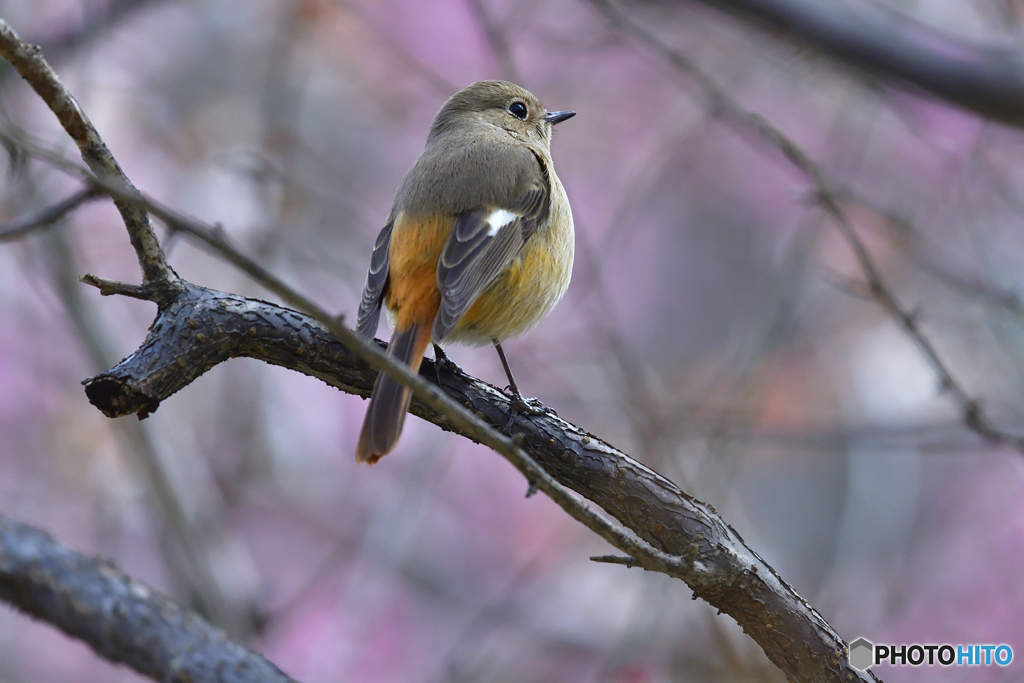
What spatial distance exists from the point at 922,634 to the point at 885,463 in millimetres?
1024

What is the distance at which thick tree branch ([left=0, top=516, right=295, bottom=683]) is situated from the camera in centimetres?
152

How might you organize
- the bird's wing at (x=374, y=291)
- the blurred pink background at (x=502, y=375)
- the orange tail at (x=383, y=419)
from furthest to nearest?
1. the blurred pink background at (x=502, y=375)
2. the bird's wing at (x=374, y=291)
3. the orange tail at (x=383, y=419)

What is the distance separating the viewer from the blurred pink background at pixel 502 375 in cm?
439

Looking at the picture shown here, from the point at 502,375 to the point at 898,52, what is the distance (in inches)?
128

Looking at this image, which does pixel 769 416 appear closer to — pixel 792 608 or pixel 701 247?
pixel 701 247

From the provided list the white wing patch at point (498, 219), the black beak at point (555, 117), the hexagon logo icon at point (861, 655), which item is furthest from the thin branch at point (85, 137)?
the black beak at point (555, 117)

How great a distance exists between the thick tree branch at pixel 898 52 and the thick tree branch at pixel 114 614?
2672 millimetres

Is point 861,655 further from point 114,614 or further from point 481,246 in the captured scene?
point 114,614

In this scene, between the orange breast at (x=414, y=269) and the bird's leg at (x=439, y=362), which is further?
the orange breast at (x=414, y=269)

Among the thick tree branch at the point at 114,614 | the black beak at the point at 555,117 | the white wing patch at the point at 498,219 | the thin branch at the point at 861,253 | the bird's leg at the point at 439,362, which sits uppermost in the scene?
the black beak at the point at 555,117

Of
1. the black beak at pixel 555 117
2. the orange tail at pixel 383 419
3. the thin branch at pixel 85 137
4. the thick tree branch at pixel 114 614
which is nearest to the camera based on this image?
the thick tree branch at pixel 114 614

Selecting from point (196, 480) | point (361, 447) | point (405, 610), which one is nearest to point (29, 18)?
point (196, 480)

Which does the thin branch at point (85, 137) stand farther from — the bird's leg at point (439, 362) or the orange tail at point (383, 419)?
the bird's leg at point (439, 362)

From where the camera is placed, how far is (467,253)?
291cm
